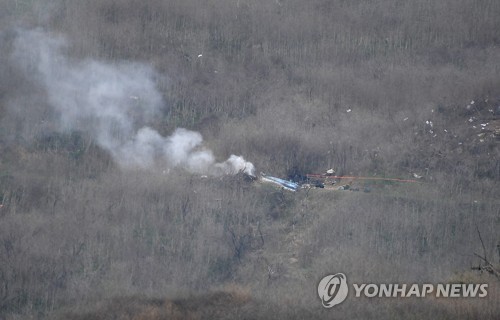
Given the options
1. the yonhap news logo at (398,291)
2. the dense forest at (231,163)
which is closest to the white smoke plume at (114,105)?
the dense forest at (231,163)

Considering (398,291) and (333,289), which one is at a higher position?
(333,289)

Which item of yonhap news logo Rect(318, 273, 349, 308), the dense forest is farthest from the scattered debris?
yonhap news logo Rect(318, 273, 349, 308)

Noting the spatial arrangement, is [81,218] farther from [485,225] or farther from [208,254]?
[485,225]

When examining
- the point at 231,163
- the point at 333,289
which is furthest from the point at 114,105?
the point at 333,289

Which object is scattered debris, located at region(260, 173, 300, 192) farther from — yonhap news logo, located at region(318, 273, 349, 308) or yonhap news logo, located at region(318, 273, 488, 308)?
yonhap news logo, located at region(318, 273, 488, 308)

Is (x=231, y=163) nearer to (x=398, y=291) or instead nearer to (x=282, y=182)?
(x=282, y=182)

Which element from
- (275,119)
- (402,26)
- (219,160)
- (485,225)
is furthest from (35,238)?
(402,26)
